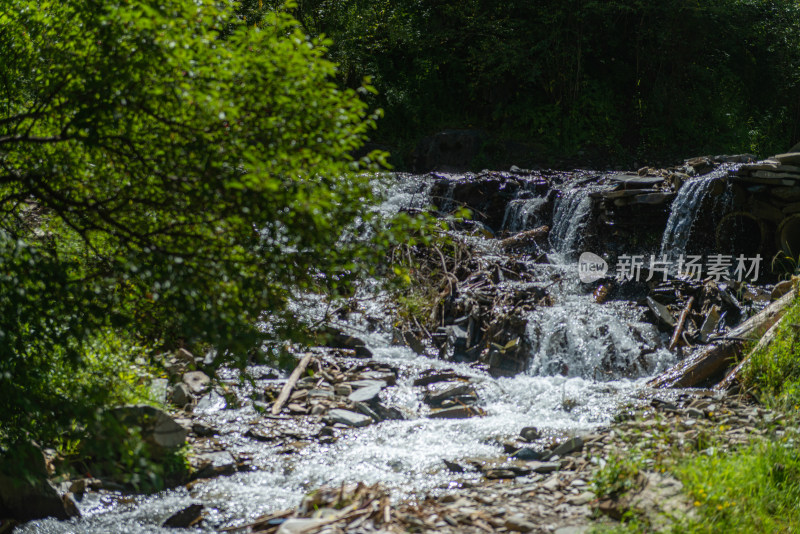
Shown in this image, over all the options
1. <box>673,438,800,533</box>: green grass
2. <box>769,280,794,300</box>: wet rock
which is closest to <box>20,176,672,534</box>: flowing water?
<box>769,280,794,300</box>: wet rock

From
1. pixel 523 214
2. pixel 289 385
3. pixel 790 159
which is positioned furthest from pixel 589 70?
pixel 289 385

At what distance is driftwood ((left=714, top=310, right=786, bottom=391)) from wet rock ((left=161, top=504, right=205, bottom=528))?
493 centimetres

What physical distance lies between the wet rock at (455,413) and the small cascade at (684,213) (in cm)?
545

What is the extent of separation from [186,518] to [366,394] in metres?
2.68

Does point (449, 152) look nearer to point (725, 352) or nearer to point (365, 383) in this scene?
point (365, 383)

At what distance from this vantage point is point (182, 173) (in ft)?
12.1

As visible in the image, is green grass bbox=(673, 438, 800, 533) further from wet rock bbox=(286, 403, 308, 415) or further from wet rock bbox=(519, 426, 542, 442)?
wet rock bbox=(286, 403, 308, 415)

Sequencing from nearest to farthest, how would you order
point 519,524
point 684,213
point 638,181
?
point 519,524, point 684,213, point 638,181

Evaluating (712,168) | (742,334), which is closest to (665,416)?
(742,334)

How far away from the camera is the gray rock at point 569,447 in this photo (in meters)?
5.59

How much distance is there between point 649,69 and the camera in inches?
751

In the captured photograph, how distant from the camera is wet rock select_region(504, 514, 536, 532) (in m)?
4.14

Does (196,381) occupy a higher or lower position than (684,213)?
lower

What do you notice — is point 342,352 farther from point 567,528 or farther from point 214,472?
point 567,528
